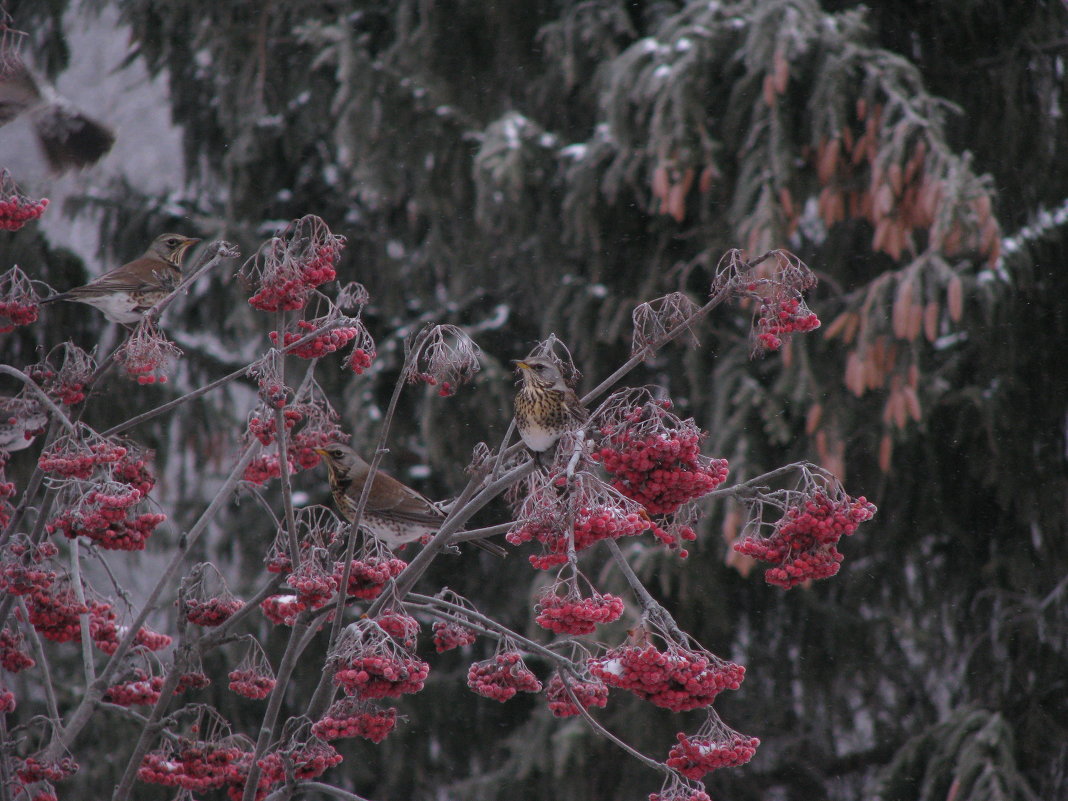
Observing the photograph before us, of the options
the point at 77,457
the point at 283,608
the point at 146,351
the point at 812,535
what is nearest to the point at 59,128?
the point at 146,351

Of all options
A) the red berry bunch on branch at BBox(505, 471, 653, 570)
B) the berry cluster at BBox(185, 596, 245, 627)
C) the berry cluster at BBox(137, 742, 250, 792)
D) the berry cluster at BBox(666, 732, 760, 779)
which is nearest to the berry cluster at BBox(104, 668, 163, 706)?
the berry cluster at BBox(137, 742, 250, 792)

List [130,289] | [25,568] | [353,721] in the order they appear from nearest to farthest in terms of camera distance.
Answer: [353,721], [25,568], [130,289]

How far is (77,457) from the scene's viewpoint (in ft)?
5.16

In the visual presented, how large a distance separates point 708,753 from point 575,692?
0.24 m

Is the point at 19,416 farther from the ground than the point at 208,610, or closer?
farther from the ground

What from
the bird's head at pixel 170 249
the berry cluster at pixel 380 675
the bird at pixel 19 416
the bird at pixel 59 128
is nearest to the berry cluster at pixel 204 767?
the berry cluster at pixel 380 675

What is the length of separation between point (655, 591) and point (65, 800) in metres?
2.70

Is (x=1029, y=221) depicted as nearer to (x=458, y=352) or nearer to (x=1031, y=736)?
(x=1031, y=736)

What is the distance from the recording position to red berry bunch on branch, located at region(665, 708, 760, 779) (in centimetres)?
151

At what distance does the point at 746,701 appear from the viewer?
4945 mm

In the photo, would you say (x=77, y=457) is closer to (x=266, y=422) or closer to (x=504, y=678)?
(x=266, y=422)

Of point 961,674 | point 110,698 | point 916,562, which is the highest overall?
point 110,698

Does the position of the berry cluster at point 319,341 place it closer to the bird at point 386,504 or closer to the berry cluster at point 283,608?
the berry cluster at point 283,608

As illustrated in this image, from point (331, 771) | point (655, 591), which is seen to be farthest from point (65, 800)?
Answer: point (655, 591)
